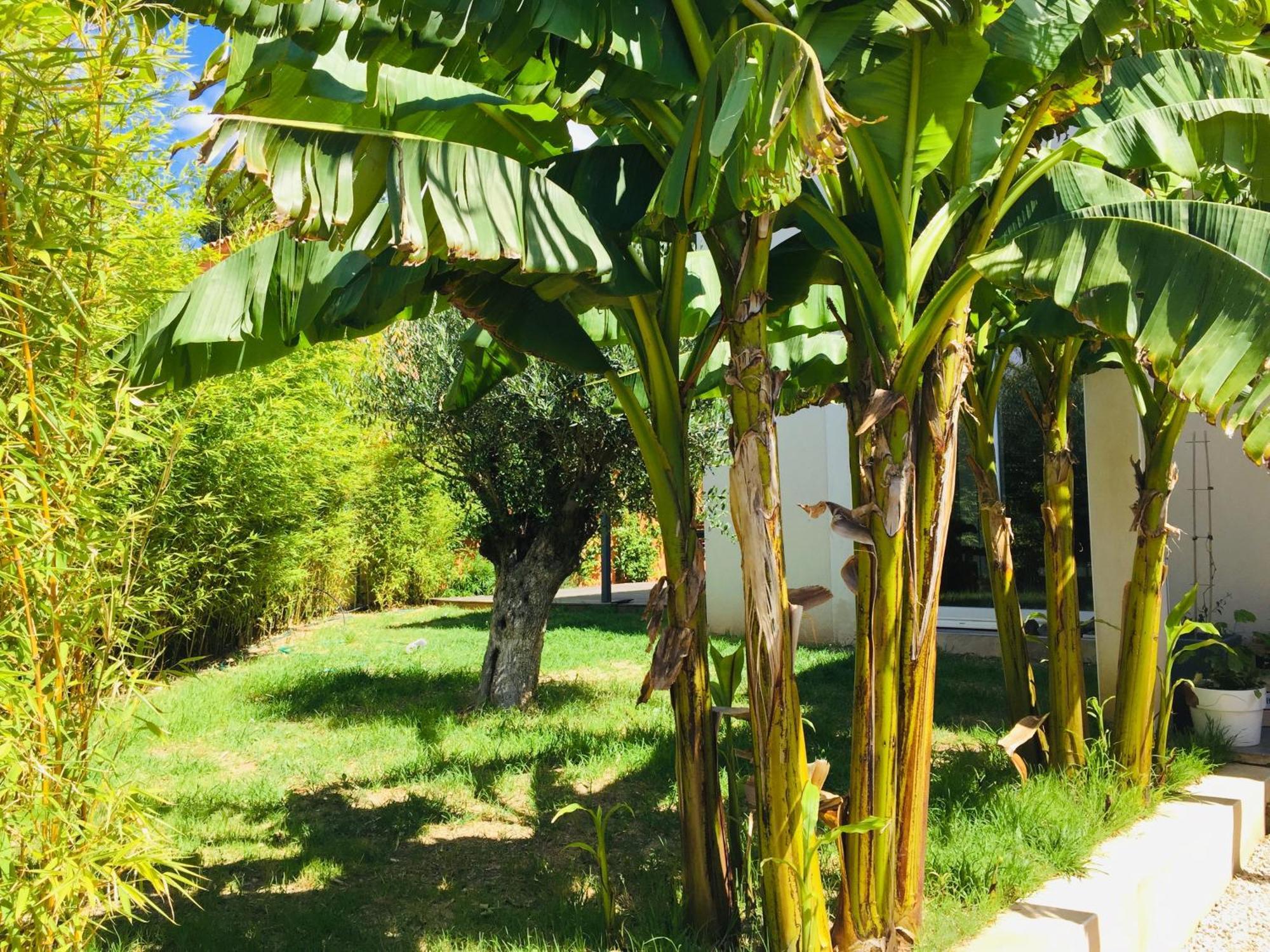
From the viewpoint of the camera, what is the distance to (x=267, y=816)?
17.4ft

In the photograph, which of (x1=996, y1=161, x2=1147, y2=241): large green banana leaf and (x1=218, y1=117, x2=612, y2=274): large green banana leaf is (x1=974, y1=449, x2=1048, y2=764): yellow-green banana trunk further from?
(x1=218, y1=117, x2=612, y2=274): large green banana leaf

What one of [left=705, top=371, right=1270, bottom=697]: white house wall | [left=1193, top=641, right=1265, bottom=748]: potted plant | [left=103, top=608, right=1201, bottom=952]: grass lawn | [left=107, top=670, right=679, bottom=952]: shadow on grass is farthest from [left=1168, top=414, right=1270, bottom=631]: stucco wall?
[left=107, top=670, right=679, bottom=952]: shadow on grass

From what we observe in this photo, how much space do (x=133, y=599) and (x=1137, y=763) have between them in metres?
4.83

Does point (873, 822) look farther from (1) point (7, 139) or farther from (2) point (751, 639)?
(1) point (7, 139)

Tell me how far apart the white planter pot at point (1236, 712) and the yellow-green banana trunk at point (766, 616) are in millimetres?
4058

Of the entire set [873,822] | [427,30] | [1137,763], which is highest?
[427,30]

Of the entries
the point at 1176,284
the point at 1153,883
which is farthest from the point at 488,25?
the point at 1153,883

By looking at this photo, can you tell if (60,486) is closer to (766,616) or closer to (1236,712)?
(766,616)

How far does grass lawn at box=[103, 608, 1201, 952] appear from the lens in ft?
12.5

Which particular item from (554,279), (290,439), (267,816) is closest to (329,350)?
(290,439)

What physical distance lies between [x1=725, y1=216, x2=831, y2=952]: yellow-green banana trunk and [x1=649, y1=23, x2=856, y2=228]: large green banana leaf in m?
0.43

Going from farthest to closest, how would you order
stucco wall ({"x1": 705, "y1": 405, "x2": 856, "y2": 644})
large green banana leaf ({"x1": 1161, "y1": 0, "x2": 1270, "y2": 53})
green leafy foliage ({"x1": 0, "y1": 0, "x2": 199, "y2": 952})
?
stucco wall ({"x1": 705, "y1": 405, "x2": 856, "y2": 644})
large green banana leaf ({"x1": 1161, "y1": 0, "x2": 1270, "y2": 53})
green leafy foliage ({"x1": 0, "y1": 0, "x2": 199, "y2": 952})

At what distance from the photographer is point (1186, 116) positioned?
141 inches

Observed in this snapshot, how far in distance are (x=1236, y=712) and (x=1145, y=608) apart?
1.52m
